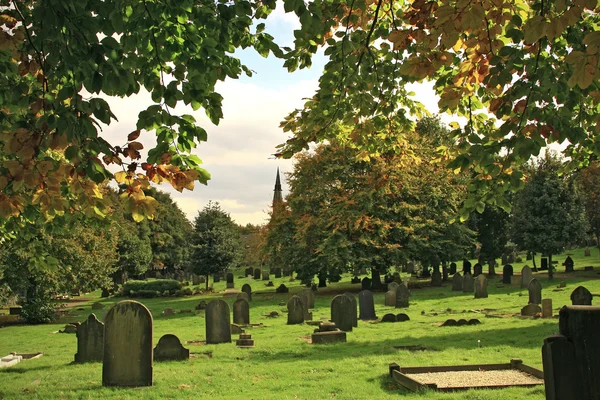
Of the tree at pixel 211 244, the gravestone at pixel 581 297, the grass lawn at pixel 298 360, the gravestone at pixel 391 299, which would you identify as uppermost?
the tree at pixel 211 244

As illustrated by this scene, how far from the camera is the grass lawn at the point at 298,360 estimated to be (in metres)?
9.70

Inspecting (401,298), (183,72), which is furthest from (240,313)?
(183,72)

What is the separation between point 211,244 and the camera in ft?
147

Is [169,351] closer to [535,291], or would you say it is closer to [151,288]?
[535,291]

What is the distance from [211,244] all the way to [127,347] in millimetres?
34453

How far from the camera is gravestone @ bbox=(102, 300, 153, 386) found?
34.6 feet

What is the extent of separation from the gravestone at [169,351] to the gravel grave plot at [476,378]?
587 centimetres

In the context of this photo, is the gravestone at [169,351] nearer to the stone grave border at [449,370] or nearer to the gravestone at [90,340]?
the gravestone at [90,340]

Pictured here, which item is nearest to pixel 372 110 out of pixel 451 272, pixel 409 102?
pixel 409 102

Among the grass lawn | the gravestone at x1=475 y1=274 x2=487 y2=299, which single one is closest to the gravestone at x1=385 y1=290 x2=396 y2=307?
the grass lawn

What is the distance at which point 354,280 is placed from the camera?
42094mm

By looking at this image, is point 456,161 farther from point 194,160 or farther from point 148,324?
point 148,324

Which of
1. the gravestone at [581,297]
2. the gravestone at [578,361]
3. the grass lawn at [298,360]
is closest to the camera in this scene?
the gravestone at [578,361]

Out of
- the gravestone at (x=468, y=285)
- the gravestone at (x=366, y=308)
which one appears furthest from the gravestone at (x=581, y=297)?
the gravestone at (x=468, y=285)
